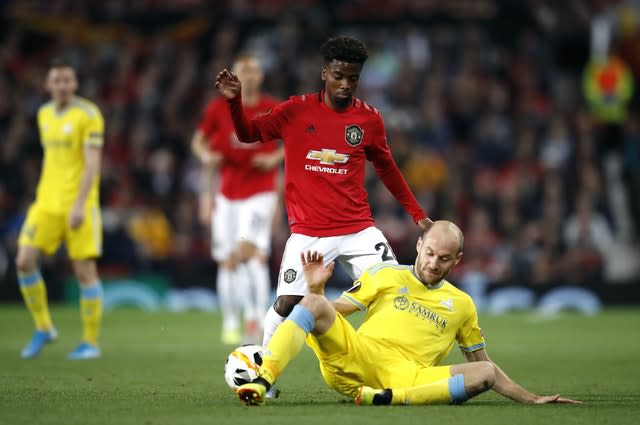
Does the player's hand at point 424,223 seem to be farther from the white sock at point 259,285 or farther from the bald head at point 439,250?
the white sock at point 259,285

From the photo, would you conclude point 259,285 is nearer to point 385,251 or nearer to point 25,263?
point 25,263

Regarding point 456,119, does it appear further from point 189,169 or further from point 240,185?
point 240,185

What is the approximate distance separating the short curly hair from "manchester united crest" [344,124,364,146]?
1.38 feet

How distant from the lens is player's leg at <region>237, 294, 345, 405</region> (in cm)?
564

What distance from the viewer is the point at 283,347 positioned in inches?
223

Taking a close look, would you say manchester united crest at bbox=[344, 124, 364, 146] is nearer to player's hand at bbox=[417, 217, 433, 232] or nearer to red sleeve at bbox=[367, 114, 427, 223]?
red sleeve at bbox=[367, 114, 427, 223]

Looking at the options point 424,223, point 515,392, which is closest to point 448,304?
point 515,392

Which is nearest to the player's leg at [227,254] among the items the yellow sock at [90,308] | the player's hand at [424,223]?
the yellow sock at [90,308]

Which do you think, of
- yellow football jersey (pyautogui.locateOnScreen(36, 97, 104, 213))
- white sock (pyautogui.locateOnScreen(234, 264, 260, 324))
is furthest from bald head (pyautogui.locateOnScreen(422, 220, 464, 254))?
white sock (pyautogui.locateOnScreen(234, 264, 260, 324))

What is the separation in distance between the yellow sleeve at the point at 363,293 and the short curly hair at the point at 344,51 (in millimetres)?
1404

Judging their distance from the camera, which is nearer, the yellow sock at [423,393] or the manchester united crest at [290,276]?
the yellow sock at [423,393]

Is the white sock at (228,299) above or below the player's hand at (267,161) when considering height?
below

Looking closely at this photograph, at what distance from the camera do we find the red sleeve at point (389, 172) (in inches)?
281

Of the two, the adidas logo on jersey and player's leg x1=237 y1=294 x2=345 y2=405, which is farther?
the adidas logo on jersey
